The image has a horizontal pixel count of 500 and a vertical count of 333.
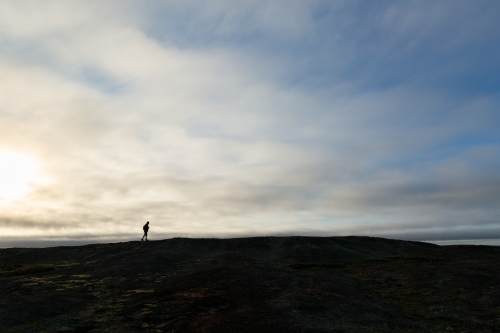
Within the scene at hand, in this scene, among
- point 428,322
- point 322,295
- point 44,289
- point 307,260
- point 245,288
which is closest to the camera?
point 428,322

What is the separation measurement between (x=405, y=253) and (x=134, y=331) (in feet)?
189

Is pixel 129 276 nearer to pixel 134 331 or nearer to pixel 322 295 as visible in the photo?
pixel 134 331

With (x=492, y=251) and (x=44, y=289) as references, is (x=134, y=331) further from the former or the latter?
(x=492, y=251)

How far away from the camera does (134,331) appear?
22344mm

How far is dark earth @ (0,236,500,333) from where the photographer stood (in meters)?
23.2

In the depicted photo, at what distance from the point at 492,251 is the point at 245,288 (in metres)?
66.2

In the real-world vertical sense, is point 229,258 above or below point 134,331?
above

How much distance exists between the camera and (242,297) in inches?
1137

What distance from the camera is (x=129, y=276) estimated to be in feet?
136

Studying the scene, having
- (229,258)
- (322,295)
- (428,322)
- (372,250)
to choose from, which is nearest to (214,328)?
(322,295)

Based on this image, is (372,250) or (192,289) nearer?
(192,289)

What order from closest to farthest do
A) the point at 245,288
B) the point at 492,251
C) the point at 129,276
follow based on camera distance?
1. the point at 245,288
2. the point at 129,276
3. the point at 492,251

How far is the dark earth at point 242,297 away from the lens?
23.2 m

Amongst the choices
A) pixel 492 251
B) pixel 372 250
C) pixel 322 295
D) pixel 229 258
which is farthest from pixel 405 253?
pixel 322 295
